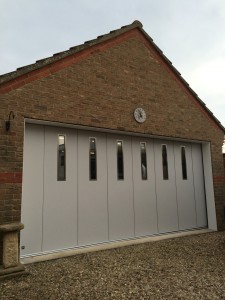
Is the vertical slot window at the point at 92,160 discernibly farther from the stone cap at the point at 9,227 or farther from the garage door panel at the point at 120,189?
the stone cap at the point at 9,227

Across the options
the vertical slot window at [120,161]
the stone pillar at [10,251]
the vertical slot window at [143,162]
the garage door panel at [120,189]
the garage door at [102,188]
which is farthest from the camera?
the vertical slot window at [143,162]

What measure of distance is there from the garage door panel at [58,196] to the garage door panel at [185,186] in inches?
142

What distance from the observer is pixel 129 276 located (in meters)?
4.02

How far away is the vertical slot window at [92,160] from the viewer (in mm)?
6219

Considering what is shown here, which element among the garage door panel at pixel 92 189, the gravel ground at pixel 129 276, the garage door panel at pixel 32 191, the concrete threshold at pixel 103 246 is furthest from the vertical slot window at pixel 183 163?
the garage door panel at pixel 32 191

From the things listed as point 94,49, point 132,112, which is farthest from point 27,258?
point 94,49

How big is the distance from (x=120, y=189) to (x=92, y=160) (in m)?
1.15

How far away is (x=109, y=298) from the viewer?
3.21m

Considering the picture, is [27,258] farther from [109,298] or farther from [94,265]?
[109,298]

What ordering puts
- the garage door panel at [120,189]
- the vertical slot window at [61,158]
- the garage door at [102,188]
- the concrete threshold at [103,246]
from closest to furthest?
the concrete threshold at [103,246] < the garage door at [102,188] < the vertical slot window at [61,158] < the garage door panel at [120,189]

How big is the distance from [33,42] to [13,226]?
7.54 m

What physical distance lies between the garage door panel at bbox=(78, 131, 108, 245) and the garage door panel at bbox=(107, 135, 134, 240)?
183mm

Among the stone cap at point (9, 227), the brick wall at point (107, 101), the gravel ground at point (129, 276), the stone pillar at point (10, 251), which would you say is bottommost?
the gravel ground at point (129, 276)

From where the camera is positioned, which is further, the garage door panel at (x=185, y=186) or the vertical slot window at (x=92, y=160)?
the garage door panel at (x=185, y=186)
